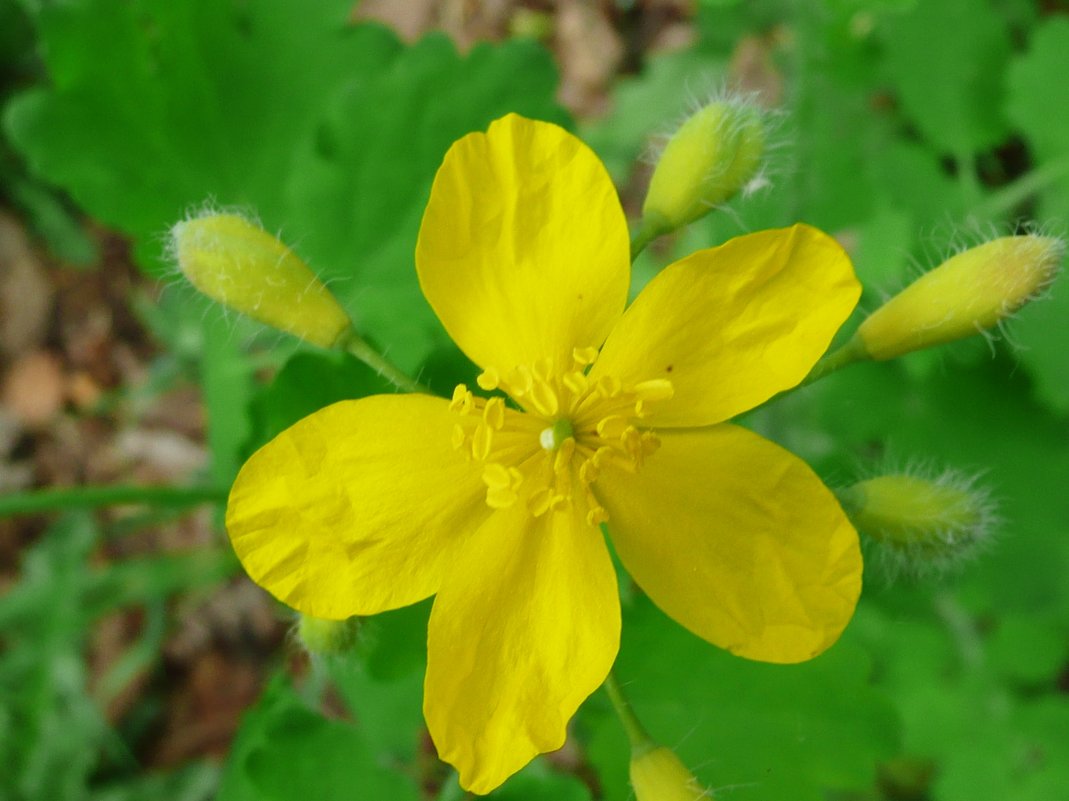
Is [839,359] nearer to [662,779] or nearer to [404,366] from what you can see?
[662,779]

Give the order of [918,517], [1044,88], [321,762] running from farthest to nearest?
[1044,88] < [321,762] < [918,517]

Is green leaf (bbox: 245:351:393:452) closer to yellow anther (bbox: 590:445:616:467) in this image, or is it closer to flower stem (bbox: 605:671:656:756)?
yellow anther (bbox: 590:445:616:467)

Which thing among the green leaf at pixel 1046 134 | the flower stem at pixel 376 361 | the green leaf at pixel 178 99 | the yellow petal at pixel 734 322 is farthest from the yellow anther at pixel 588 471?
the green leaf at pixel 1046 134

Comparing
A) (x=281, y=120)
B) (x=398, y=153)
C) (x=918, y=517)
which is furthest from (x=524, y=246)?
(x=281, y=120)

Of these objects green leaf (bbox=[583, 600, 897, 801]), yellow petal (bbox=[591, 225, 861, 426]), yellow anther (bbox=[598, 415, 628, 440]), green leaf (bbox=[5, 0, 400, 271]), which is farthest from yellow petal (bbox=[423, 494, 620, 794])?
green leaf (bbox=[5, 0, 400, 271])

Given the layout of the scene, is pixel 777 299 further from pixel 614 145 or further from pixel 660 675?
pixel 614 145

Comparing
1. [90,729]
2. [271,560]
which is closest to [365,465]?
[271,560]
